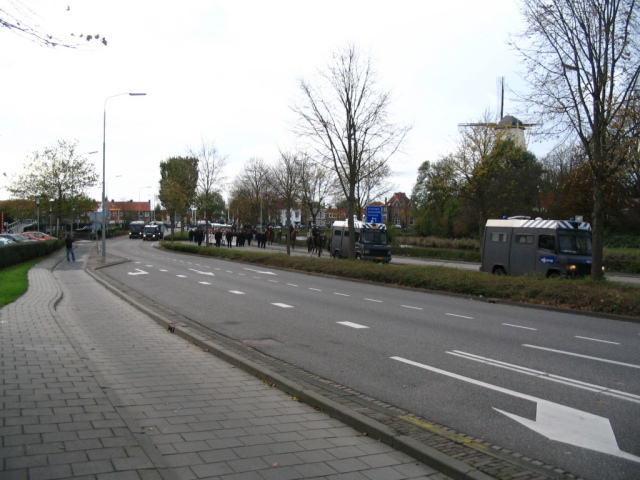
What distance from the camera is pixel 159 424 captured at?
16.9 feet

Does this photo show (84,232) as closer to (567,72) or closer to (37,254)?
(37,254)

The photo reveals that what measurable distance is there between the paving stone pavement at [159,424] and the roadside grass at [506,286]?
33.6ft

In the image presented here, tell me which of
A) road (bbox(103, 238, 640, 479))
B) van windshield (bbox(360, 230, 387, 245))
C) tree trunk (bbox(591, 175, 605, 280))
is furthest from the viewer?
van windshield (bbox(360, 230, 387, 245))

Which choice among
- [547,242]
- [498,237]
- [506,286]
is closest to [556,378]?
[506,286]

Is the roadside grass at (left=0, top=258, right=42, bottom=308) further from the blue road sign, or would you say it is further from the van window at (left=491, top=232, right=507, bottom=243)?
the blue road sign

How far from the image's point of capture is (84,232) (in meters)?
78.3

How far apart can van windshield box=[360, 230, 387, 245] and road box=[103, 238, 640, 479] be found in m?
17.3

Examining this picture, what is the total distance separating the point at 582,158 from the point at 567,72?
133 inches

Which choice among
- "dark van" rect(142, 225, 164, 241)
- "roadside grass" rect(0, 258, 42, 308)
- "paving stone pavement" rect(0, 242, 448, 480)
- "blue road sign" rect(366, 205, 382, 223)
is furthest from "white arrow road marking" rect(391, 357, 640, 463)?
"dark van" rect(142, 225, 164, 241)

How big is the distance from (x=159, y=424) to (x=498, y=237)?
2050cm

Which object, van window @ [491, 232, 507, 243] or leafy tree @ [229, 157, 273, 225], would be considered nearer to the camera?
van window @ [491, 232, 507, 243]

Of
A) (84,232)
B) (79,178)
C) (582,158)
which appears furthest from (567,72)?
(84,232)

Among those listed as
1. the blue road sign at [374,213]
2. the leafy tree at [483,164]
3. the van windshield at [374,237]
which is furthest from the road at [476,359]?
the leafy tree at [483,164]

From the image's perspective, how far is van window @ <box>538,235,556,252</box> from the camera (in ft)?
68.4
